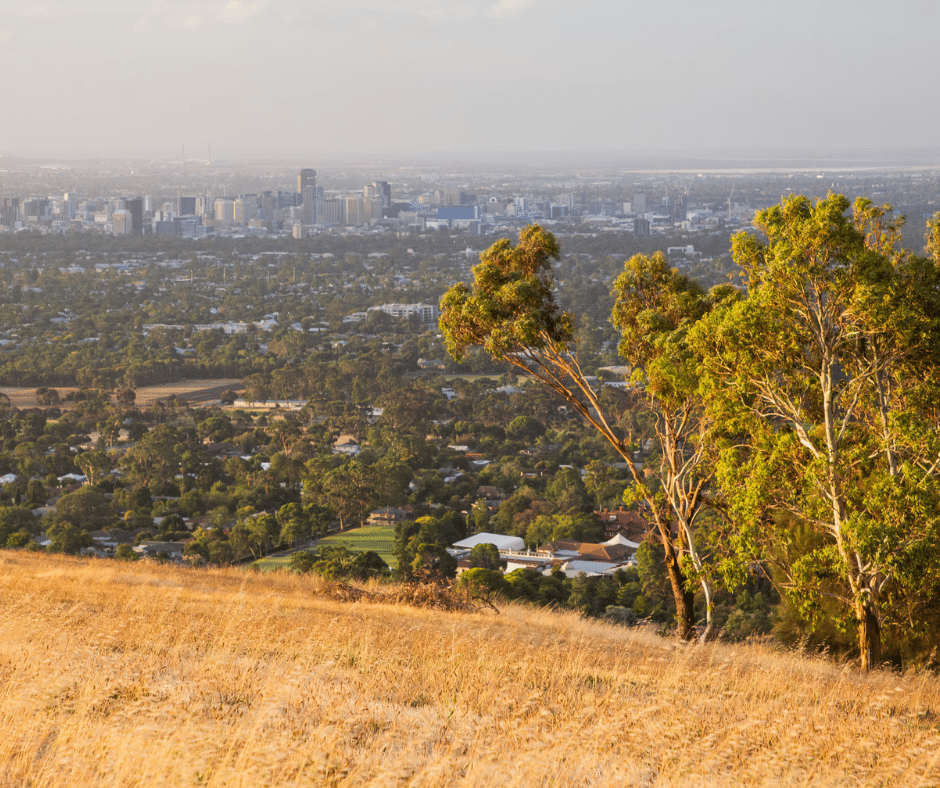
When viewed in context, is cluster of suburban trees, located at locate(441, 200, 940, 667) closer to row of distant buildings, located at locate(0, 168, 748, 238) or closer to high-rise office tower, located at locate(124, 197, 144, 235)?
row of distant buildings, located at locate(0, 168, 748, 238)

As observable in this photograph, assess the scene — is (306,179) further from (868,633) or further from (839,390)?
(868,633)

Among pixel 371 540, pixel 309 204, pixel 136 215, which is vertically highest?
pixel 309 204

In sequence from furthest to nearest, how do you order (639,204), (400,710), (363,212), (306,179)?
(306,179) → (363,212) → (639,204) → (400,710)

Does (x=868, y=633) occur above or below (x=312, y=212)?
below

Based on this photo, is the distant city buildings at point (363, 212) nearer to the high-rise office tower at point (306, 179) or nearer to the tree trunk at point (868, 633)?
the high-rise office tower at point (306, 179)

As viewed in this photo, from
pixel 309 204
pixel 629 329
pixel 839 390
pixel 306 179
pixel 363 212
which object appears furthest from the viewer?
pixel 306 179

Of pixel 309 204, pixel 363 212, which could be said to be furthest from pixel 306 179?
pixel 363 212

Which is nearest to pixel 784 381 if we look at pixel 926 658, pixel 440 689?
pixel 926 658
